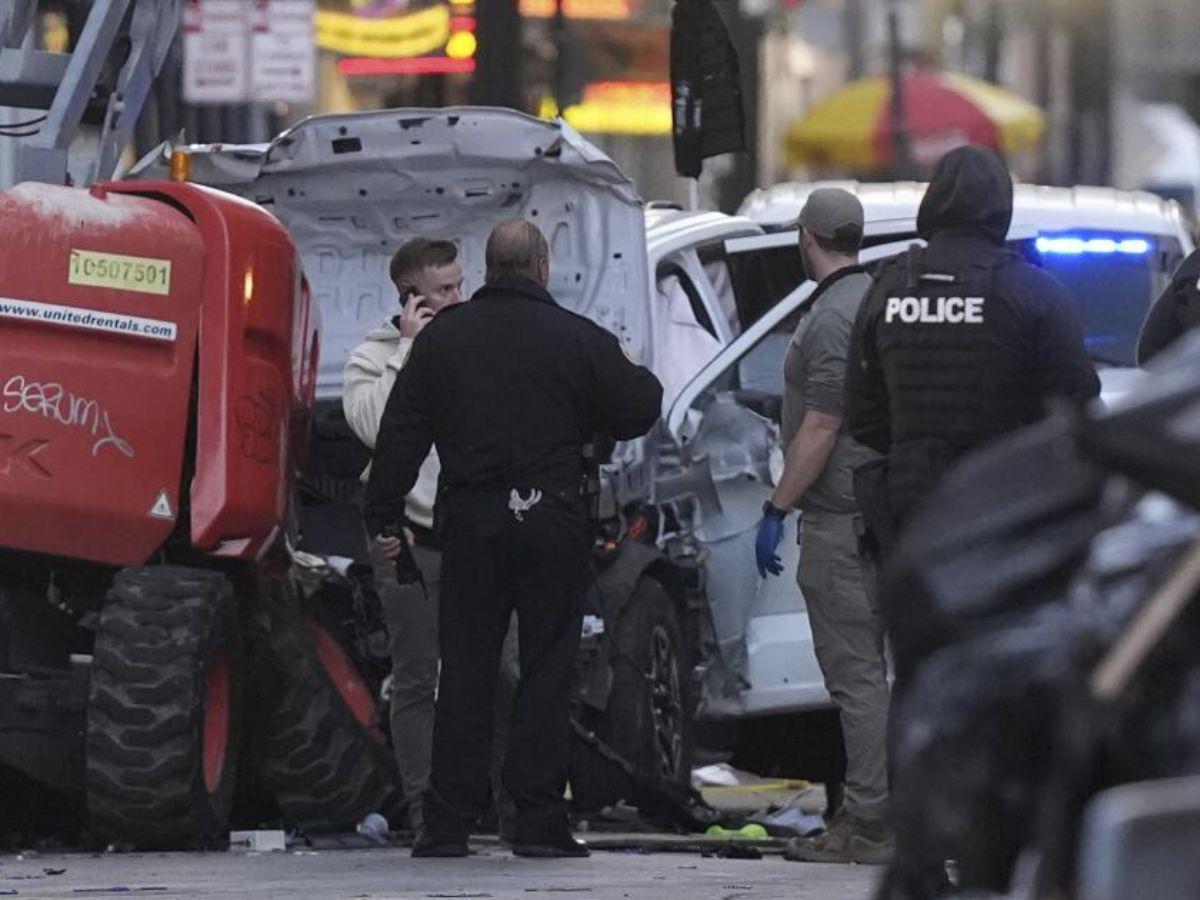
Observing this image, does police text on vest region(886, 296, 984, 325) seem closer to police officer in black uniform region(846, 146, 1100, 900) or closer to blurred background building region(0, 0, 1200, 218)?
police officer in black uniform region(846, 146, 1100, 900)

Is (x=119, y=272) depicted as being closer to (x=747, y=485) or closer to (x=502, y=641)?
(x=502, y=641)

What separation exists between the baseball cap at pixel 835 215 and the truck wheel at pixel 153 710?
189 centimetres

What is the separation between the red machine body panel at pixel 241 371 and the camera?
9055mm

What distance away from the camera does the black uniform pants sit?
8633 millimetres

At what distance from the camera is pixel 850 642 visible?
29.9 ft

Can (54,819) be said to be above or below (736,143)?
below

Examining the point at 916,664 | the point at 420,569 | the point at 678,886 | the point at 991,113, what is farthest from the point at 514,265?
the point at 991,113

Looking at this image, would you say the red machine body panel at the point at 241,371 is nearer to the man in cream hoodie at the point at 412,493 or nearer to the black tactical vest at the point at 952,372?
the man in cream hoodie at the point at 412,493

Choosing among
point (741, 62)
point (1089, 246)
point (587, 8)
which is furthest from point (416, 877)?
point (587, 8)

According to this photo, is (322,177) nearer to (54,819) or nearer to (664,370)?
(664,370)

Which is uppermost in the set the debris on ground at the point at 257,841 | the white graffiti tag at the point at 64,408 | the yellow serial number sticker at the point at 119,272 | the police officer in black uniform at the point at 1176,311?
the yellow serial number sticker at the point at 119,272

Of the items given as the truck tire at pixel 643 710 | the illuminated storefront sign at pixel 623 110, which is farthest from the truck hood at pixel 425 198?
the illuminated storefront sign at pixel 623 110

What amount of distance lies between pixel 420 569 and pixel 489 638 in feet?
1.58

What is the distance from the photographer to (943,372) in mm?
7855
